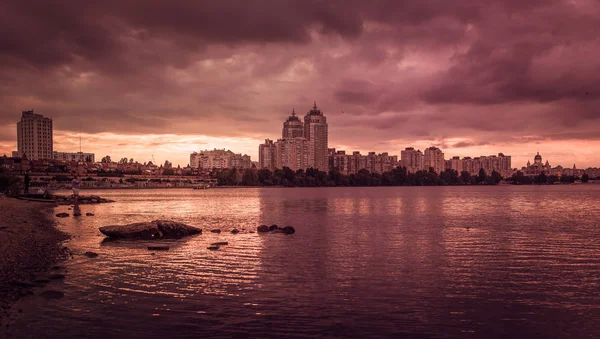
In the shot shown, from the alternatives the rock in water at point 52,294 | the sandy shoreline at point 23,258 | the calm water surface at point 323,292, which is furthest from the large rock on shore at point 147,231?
the rock in water at point 52,294

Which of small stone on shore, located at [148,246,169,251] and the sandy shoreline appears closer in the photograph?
the sandy shoreline

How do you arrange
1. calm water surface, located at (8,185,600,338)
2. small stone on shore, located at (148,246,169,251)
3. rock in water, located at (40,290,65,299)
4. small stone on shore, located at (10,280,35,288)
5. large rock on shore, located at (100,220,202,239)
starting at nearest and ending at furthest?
calm water surface, located at (8,185,600,338)
rock in water, located at (40,290,65,299)
small stone on shore, located at (10,280,35,288)
small stone on shore, located at (148,246,169,251)
large rock on shore, located at (100,220,202,239)

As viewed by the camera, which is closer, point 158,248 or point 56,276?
point 56,276

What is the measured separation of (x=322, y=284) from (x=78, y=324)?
11446 mm

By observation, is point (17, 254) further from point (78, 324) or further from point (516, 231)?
point (516, 231)

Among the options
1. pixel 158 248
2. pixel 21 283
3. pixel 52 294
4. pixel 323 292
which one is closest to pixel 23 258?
pixel 21 283

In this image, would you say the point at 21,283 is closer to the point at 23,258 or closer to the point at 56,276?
the point at 56,276

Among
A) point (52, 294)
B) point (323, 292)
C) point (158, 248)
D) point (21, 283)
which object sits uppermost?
point (21, 283)

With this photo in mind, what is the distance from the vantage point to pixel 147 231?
39.6m

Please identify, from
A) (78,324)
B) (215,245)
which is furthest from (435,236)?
(78,324)

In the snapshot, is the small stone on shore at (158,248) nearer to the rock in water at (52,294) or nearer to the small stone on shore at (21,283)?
the small stone on shore at (21,283)

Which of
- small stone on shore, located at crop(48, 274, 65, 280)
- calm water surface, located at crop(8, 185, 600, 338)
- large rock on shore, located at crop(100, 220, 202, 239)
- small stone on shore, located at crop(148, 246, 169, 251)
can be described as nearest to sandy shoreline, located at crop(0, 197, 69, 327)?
small stone on shore, located at crop(48, 274, 65, 280)

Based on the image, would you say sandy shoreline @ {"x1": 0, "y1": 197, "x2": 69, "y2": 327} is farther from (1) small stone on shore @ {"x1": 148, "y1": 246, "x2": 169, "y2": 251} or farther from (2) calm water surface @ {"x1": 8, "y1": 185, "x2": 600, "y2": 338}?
(1) small stone on shore @ {"x1": 148, "y1": 246, "x2": 169, "y2": 251}

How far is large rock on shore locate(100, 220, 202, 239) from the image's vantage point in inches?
1511
